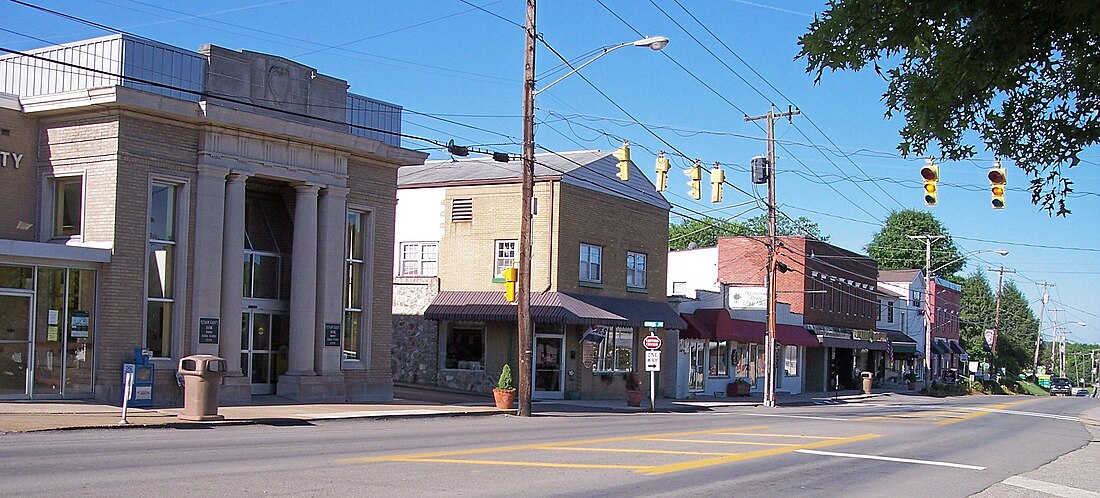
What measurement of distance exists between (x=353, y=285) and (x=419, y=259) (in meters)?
10.1

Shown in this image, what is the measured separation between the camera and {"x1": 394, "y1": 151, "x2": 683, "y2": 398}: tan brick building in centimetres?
3681

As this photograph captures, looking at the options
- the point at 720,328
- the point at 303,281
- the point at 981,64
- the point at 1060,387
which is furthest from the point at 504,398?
the point at 1060,387

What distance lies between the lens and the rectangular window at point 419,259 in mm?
39344

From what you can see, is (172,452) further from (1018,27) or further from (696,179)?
(696,179)

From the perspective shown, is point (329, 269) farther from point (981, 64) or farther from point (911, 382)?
point (911, 382)

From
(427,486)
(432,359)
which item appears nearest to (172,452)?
(427,486)

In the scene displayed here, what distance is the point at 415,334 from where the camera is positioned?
39.1m

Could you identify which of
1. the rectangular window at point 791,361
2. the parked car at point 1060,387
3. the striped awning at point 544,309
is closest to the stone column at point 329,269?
the striped awning at point 544,309

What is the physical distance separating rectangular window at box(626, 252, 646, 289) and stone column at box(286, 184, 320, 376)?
1591 cm

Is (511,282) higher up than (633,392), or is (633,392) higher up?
(511,282)

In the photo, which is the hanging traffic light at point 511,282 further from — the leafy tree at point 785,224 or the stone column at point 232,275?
the leafy tree at point 785,224

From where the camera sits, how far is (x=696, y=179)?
25.2m

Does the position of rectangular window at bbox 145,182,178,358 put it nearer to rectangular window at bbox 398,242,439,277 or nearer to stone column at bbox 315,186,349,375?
stone column at bbox 315,186,349,375

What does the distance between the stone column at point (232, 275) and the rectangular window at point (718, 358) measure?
25.2 metres
